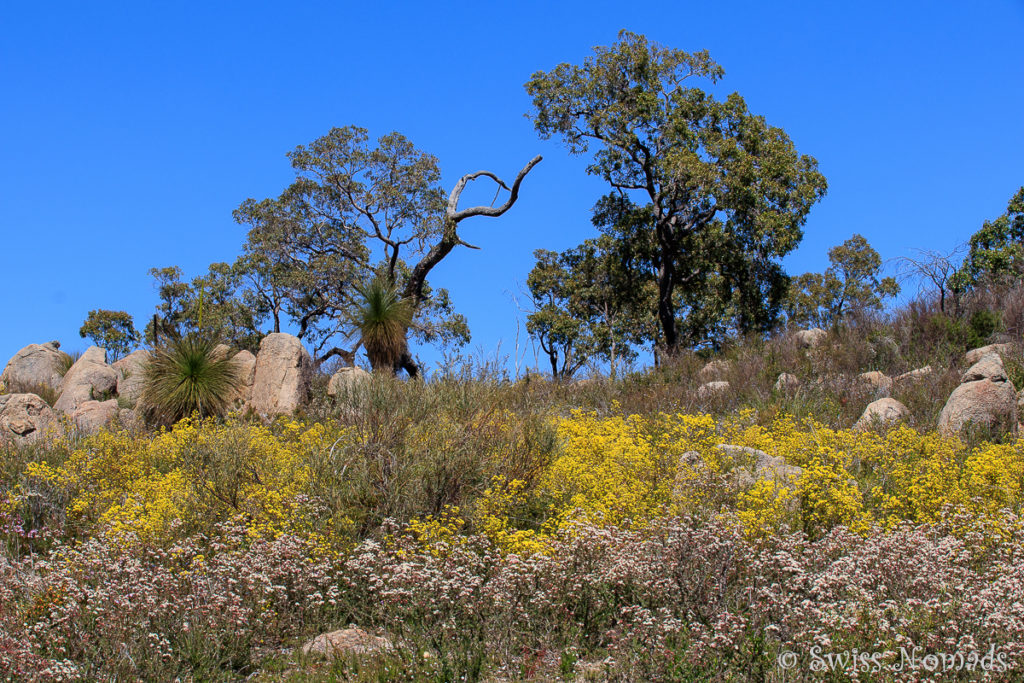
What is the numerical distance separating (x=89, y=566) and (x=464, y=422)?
13.4 feet

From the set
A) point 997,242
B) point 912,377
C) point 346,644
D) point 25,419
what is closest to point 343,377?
point 25,419

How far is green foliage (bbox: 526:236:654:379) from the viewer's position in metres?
28.2

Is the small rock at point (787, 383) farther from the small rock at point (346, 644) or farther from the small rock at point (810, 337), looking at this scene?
the small rock at point (346, 644)

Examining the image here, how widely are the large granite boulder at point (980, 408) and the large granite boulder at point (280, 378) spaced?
11268mm

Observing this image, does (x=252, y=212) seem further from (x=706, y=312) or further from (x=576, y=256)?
(x=706, y=312)

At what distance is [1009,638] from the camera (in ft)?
16.6

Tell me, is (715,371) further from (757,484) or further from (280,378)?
(757,484)

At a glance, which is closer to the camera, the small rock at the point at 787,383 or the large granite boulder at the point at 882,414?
the large granite boulder at the point at 882,414

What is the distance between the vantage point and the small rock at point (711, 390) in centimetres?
1530

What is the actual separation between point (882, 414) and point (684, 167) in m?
12.9

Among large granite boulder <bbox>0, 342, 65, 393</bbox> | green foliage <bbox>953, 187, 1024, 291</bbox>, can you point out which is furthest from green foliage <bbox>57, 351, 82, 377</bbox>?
green foliage <bbox>953, 187, 1024, 291</bbox>

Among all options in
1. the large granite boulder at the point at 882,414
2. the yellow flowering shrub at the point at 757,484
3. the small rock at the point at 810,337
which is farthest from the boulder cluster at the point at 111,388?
the small rock at the point at 810,337

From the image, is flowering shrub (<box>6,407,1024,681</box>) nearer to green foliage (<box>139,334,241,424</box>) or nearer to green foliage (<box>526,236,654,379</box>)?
green foliage (<box>139,334,241,424</box>)

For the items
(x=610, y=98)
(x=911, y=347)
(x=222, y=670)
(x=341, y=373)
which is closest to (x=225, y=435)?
(x=222, y=670)
